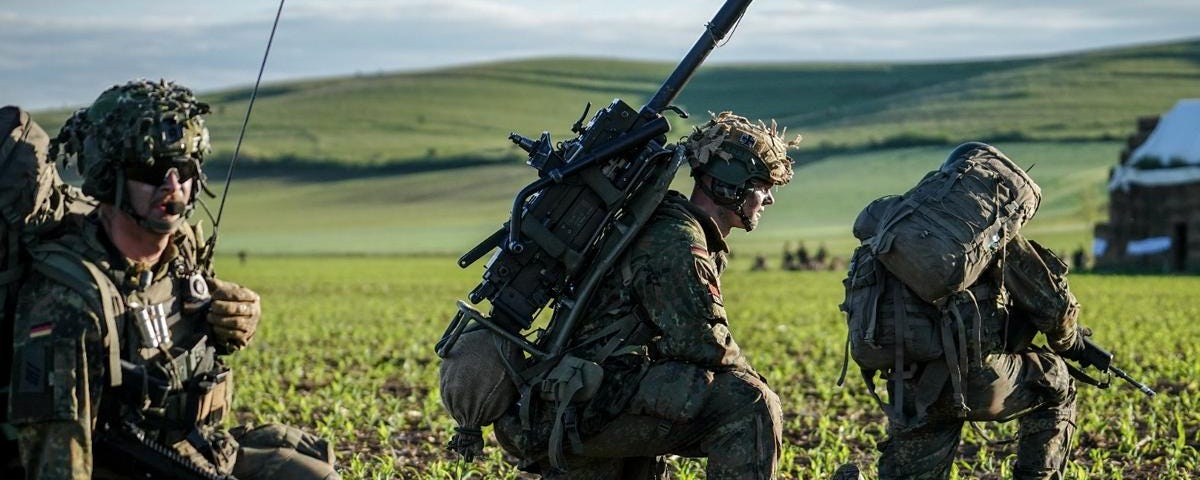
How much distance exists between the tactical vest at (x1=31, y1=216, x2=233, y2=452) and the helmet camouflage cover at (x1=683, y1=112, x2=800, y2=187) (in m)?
2.38

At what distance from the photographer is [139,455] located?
5629 mm

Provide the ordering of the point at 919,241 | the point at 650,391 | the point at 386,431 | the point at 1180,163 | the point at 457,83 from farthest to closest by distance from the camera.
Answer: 1. the point at 457,83
2. the point at 1180,163
3. the point at 386,431
4. the point at 919,241
5. the point at 650,391

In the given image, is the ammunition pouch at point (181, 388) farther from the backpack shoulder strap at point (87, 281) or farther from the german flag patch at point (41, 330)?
the german flag patch at point (41, 330)

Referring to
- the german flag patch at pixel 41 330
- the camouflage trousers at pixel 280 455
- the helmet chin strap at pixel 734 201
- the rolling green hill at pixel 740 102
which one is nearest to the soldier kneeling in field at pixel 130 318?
the german flag patch at pixel 41 330

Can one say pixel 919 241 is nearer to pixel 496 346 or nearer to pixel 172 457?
pixel 496 346

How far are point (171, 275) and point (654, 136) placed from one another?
220 centimetres

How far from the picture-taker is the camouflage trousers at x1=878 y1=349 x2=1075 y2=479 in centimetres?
791

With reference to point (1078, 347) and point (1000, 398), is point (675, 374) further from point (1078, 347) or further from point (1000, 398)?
point (1078, 347)

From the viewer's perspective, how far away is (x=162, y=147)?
561 cm

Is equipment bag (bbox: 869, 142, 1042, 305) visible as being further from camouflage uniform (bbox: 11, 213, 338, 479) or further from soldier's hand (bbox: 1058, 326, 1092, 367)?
camouflage uniform (bbox: 11, 213, 338, 479)

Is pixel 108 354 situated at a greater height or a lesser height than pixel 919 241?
lesser

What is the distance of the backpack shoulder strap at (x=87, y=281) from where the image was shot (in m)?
5.43

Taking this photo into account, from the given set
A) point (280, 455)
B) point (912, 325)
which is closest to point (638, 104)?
point (912, 325)

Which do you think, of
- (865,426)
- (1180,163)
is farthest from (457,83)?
(865,426)
